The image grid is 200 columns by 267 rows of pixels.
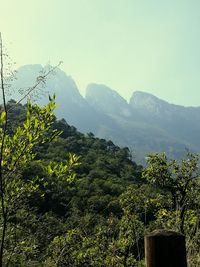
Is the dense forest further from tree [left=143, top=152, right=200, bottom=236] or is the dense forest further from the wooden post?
the wooden post

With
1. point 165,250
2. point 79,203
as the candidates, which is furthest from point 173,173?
point 79,203

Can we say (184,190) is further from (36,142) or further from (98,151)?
(98,151)

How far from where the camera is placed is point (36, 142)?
16.7 ft

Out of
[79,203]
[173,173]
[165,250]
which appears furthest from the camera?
[79,203]

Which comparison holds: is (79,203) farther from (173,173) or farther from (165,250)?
(165,250)

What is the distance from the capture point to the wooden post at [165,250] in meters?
2.76

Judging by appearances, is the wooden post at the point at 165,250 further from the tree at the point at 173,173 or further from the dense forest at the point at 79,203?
the tree at the point at 173,173

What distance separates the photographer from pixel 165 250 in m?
2.80

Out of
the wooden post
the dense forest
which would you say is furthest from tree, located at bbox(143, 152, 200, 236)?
the wooden post

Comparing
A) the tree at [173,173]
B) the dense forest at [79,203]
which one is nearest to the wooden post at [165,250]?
the dense forest at [79,203]

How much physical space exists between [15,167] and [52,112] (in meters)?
1.03

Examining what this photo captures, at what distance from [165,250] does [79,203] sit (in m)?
55.2

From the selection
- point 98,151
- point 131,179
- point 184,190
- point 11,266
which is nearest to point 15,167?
point 11,266

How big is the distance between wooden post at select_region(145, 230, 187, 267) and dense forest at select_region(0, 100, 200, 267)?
1542 millimetres
